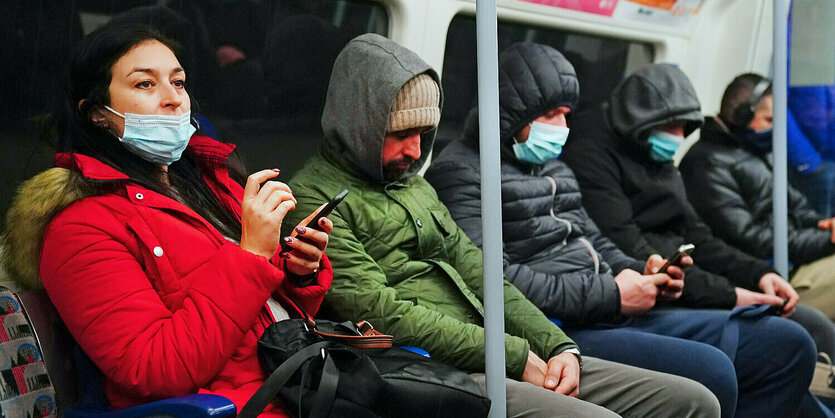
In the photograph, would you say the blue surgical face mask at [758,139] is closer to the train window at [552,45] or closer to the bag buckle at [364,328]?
the train window at [552,45]

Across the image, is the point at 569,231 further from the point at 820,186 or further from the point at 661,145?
the point at 820,186

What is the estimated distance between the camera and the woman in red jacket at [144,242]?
222 cm

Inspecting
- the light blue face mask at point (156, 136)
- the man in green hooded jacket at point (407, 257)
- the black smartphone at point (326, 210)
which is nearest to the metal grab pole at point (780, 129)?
the man in green hooded jacket at point (407, 257)

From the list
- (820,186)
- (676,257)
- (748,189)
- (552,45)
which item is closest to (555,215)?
(676,257)

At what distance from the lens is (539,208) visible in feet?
12.2

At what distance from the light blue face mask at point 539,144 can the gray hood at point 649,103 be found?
27.5 inches

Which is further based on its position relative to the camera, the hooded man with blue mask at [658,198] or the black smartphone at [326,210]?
the hooded man with blue mask at [658,198]

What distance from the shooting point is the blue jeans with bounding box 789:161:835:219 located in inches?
212

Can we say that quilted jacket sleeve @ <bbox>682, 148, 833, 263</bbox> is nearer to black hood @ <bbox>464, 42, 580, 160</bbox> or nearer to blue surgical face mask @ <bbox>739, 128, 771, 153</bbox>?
blue surgical face mask @ <bbox>739, 128, 771, 153</bbox>

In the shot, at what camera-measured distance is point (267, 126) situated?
3238 millimetres

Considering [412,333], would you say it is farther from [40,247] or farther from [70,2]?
[70,2]

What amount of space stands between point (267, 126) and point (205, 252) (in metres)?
0.93

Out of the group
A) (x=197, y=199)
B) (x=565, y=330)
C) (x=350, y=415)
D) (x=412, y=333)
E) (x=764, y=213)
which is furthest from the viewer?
(x=764, y=213)

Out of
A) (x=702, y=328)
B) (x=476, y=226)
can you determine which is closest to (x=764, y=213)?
(x=702, y=328)
